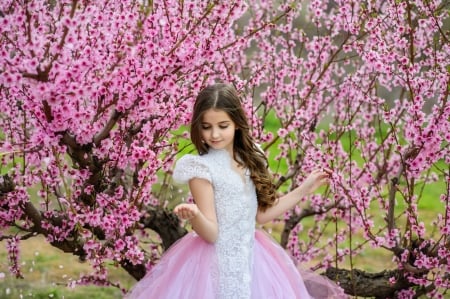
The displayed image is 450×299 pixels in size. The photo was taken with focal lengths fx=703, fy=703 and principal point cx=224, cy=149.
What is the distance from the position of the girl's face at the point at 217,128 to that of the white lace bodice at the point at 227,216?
0.22 ft

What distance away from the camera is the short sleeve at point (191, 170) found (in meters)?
2.87

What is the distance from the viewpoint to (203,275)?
9.54ft

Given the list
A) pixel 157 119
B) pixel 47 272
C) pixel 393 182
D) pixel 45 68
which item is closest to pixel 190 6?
pixel 157 119

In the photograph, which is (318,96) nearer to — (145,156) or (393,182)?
(393,182)

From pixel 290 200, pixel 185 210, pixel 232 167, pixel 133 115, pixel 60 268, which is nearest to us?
pixel 185 210

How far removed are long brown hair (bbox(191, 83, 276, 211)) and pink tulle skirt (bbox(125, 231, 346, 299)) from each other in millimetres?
246

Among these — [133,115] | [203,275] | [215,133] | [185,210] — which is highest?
[133,115]

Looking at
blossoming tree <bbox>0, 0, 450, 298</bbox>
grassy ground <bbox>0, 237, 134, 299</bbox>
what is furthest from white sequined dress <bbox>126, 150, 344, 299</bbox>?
grassy ground <bbox>0, 237, 134, 299</bbox>

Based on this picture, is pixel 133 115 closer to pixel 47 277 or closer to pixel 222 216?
pixel 222 216

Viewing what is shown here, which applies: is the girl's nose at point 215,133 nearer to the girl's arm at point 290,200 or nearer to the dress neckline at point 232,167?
the dress neckline at point 232,167

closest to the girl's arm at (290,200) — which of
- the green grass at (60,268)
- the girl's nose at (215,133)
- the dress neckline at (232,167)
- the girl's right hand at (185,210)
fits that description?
the dress neckline at (232,167)

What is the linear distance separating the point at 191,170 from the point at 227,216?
0.82 feet

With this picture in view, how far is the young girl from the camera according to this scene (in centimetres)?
289

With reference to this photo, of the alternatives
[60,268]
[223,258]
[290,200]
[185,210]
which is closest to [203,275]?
[223,258]
